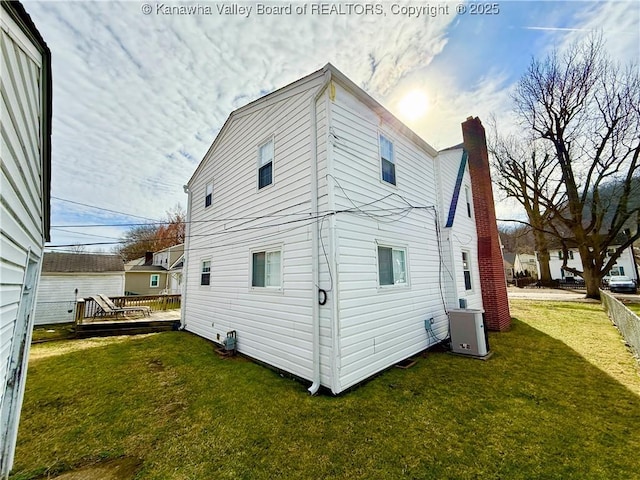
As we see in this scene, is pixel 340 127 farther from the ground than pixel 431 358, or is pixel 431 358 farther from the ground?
pixel 340 127

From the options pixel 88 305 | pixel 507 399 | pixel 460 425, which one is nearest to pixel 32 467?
pixel 460 425

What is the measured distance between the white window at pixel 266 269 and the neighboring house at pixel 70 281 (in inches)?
593

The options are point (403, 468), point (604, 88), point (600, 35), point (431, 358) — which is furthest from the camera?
point (604, 88)

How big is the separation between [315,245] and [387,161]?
3181 mm

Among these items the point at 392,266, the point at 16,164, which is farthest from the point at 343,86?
the point at 16,164

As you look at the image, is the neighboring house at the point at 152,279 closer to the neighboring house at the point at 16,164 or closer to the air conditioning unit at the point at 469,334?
the neighboring house at the point at 16,164

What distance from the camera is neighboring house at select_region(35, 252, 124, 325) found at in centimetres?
1424

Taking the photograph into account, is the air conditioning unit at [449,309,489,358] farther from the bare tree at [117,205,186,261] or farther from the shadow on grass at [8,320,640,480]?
the bare tree at [117,205,186,261]

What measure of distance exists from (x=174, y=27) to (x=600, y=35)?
1980 cm

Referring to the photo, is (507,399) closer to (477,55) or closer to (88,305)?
(477,55)

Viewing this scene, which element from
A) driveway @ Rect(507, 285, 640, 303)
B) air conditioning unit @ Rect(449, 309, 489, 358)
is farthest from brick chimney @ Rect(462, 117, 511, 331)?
driveway @ Rect(507, 285, 640, 303)

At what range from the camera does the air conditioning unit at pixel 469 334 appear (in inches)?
247

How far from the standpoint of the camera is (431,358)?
20.5 ft

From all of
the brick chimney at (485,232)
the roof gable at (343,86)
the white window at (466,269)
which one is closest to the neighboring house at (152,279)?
the roof gable at (343,86)
